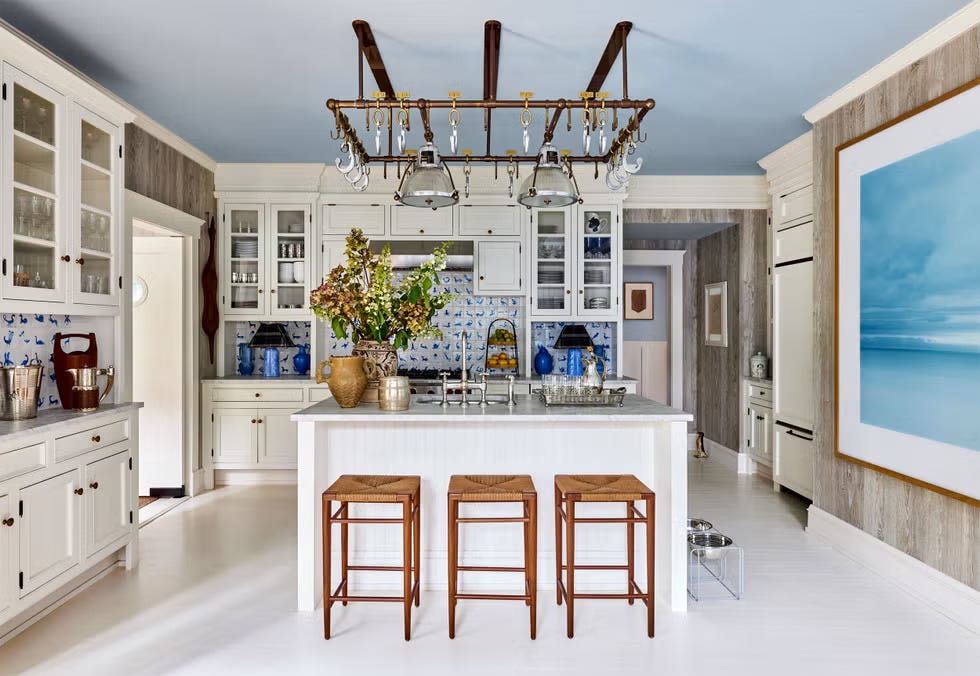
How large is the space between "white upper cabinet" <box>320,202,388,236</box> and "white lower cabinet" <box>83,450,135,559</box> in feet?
8.76

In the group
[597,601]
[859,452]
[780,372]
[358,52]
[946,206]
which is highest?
[358,52]

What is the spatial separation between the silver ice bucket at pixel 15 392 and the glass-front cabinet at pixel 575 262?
3635 millimetres

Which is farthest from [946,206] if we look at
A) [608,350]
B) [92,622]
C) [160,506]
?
[160,506]

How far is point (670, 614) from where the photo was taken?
2.88m

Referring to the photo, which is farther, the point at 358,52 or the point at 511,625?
the point at 358,52

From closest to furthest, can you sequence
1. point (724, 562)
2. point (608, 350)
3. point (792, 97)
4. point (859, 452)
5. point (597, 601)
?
point (597, 601)
point (724, 562)
point (859, 452)
point (792, 97)
point (608, 350)

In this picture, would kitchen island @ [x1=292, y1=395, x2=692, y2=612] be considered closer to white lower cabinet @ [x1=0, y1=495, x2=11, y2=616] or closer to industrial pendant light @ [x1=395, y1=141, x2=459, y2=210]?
industrial pendant light @ [x1=395, y1=141, x2=459, y2=210]

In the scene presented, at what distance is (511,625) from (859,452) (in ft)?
7.15

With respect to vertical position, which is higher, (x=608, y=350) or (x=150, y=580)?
(x=608, y=350)

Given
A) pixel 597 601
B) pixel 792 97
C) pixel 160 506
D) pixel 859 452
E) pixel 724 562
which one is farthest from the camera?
pixel 160 506

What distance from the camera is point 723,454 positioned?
6.21 m

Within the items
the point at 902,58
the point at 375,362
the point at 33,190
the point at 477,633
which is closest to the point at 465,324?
the point at 375,362

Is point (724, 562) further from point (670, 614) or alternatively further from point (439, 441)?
point (439, 441)

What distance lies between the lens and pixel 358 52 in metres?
3.17
